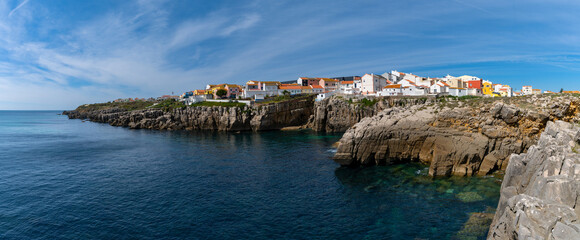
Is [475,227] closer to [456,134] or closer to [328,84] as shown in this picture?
[456,134]

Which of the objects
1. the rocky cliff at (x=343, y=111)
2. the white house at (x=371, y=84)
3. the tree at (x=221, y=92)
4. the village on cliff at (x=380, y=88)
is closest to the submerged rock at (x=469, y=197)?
the rocky cliff at (x=343, y=111)

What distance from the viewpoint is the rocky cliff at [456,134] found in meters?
36.0

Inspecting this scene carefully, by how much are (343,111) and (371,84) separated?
2056cm

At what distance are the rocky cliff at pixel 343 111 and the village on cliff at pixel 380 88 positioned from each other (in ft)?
24.4

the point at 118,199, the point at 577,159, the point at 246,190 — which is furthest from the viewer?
the point at 246,190

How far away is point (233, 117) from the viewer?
97375 mm

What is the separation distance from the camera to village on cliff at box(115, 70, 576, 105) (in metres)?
87.4

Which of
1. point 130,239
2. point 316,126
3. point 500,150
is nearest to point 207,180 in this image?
point 130,239

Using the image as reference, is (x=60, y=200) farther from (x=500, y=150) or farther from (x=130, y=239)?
(x=500, y=150)

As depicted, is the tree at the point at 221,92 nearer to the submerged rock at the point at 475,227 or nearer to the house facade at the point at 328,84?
the house facade at the point at 328,84

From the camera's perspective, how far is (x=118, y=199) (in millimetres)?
30703

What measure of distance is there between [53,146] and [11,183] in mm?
34671

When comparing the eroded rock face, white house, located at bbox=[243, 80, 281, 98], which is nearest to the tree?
white house, located at bbox=[243, 80, 281, 98]

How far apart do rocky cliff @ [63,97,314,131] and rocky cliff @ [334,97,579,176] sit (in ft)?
180
